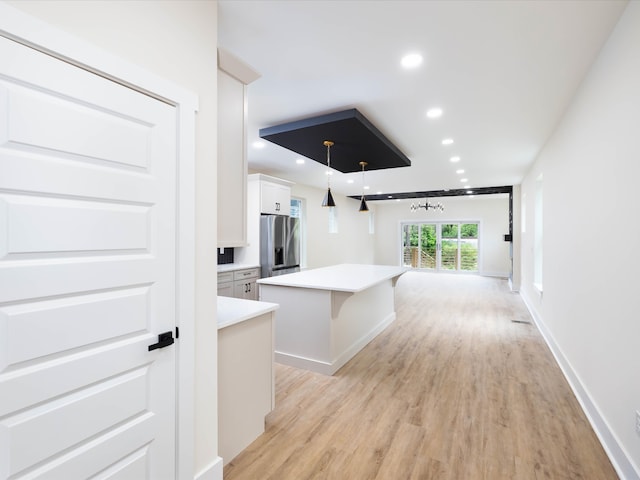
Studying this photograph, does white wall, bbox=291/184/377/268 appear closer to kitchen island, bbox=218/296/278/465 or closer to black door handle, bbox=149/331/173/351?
kitchen island, bbox=218/296/278/465

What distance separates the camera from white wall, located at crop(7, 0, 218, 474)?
4.32 ft

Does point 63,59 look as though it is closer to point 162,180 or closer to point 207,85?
point 162,180

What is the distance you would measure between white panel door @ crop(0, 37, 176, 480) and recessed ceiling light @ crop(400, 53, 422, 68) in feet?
5.59

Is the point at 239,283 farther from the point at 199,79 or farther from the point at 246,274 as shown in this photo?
the point at 199,79

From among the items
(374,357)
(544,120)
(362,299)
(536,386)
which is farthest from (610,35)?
(374,357)

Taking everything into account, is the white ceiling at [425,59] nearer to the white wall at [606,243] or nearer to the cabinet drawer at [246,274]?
the white wall at [606,243]

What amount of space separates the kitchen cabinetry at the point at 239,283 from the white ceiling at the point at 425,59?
2.00 metres

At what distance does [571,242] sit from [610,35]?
1600mm

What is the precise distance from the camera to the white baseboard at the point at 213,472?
160cm

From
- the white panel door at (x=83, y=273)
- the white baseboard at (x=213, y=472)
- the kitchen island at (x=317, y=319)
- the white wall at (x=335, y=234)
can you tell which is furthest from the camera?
the white wall at (x=335, y=234)

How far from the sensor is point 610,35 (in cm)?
197

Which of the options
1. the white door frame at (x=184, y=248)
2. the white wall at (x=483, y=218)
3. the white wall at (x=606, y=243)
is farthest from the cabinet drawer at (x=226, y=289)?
the white wall at (x=483, y=218)

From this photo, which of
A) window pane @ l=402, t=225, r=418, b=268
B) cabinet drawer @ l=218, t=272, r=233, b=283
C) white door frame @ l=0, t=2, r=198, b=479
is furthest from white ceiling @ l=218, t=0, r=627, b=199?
window pane @ l=402, t=225, r=418, b=268

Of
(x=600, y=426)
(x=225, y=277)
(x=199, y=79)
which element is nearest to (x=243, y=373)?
(x=199, y=79)
